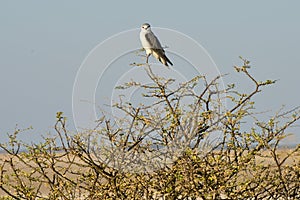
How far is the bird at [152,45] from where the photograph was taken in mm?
4926

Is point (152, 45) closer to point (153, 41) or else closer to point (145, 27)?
point (153, 41)

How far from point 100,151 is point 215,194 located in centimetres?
73

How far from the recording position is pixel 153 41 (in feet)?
16.9

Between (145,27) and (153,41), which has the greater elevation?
(145,27)

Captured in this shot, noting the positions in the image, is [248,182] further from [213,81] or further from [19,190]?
[19,190]

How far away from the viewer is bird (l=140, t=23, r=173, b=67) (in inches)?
194

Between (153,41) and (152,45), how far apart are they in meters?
0.09

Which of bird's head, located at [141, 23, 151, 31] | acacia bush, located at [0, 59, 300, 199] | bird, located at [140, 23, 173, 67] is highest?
bird's head, located at [141, 23, 151, 31]

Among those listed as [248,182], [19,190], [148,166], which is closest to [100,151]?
[148,166]

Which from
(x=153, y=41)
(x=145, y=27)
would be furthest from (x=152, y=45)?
(x=145, y=27)

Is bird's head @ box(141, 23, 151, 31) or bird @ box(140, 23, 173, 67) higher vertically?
bird's head @ box(141, 23, 151, 31)

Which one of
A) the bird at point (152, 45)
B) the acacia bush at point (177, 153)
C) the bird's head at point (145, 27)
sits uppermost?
the bird's head at point (145, 27)

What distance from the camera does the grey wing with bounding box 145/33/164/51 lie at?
502 cm

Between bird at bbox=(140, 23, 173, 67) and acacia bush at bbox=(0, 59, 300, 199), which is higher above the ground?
bird at bbox=(140, 23, 173, 67)
